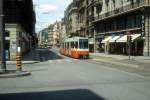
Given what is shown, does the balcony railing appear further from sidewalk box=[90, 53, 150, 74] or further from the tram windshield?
the tram windshield

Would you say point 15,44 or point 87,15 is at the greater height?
point 87,15

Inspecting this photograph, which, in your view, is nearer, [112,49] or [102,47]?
[112,49]

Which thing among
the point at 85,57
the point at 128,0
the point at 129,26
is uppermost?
the point at 128,0

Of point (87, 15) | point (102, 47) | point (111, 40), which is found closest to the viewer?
point (111, 40)

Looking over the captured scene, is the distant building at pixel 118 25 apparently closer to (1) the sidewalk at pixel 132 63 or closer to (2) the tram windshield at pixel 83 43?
(1) the sidewalk at pixel 132 63

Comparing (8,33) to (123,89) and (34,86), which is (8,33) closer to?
(34,86)

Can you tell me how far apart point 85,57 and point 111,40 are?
1689cm

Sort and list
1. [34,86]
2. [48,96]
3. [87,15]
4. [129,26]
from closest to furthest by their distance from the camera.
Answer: [48,96], [34,86], [129,26], [87,15]

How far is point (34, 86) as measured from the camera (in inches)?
667

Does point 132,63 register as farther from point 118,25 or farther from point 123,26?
point 118,25

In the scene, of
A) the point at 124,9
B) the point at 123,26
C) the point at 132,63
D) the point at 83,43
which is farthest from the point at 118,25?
the point at 132,63

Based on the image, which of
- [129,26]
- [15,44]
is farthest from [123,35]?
[15,44]

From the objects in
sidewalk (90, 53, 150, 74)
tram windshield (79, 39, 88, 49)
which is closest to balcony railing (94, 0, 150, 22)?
sidewalk (90, 53, 150, 74)

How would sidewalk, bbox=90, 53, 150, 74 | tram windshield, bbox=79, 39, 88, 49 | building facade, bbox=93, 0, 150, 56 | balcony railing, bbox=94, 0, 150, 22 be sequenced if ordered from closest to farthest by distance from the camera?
sidewalk, bbox=90, 53, 150, 74, tram windshield, bbox=79, 39, 88, 49, balcony railing, bbox=94, 0, 150, 22, building facade, bbox=93, 0, 150, 56
